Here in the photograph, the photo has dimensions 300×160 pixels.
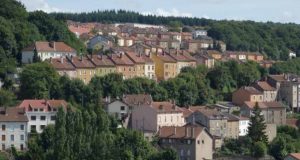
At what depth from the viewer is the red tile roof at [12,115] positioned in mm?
44469

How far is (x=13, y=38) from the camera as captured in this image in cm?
5503

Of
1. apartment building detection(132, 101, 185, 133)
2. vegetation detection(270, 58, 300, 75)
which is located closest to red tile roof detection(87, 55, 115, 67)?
apartment building detection(132, 101, 185, 133)

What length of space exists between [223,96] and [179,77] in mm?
3498

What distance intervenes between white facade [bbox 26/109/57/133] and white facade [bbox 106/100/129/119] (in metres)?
3.79

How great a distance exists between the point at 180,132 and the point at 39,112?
6667mm

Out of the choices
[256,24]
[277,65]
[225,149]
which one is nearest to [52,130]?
[225,149]

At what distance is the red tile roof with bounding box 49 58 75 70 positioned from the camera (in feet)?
173

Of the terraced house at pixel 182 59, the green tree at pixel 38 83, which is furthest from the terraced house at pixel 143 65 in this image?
the green tree at pixel 38 83

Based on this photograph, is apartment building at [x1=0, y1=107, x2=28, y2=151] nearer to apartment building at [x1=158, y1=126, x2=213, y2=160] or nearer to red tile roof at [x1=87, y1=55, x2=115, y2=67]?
apartment building at [x1=158, y1=126, x2=213, y2=160]

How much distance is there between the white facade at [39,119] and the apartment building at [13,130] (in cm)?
58

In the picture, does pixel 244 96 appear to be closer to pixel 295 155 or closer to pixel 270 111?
pixel 270 111

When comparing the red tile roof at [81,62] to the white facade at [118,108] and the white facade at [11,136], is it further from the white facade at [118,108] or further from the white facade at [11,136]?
the white facade at [11,136]

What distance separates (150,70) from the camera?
59656 mm

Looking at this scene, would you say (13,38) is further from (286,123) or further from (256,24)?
(256,24)
